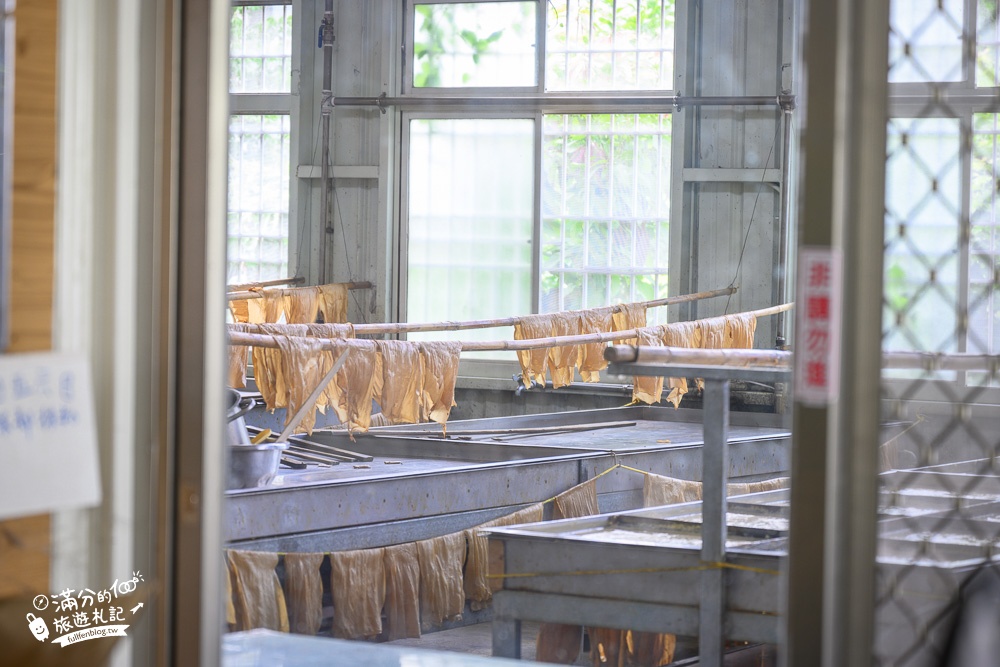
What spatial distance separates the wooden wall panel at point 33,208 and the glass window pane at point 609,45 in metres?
7.94

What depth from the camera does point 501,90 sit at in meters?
9.60

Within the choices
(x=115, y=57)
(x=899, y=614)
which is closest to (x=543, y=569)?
(x=899, y=614)

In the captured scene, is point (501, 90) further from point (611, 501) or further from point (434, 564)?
point (434, 564)

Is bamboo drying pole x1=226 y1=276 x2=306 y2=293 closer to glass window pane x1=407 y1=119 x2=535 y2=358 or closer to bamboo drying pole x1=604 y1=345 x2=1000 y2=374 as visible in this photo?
glass window pane x1=407 y1=119 x2=535 y2=358

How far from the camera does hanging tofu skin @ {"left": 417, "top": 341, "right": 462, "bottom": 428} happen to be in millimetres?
5113

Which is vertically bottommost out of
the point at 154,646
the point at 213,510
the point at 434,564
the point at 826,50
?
the point at 434,564

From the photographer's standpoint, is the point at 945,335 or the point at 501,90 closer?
the point at 945,335

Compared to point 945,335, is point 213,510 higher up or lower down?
lower down

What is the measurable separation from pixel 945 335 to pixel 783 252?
7.08 m

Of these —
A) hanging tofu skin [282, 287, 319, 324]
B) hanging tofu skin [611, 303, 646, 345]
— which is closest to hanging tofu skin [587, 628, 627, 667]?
hanging tofu skin [611, 303, 646, 345]

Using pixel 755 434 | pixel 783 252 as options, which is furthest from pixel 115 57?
pixel 783 252

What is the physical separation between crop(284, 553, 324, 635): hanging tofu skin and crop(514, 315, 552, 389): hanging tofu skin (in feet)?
5.51

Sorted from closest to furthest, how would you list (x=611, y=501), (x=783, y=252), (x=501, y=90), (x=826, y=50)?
(x=826, y=50) < (x=611, y=501) < (x=783, y=252) < (x=501, y=90)

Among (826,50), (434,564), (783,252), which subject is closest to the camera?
(826,50)
